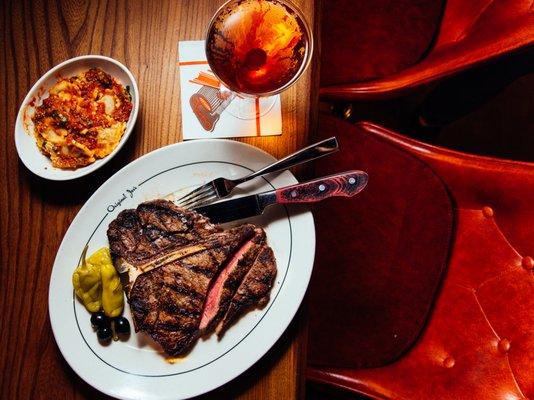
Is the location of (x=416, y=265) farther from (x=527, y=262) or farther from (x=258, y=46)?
(x=258, y=46)

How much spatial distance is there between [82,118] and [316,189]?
23.4 inches

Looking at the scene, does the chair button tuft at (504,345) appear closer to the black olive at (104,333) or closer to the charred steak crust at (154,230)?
the charred steak crust at (154,230)

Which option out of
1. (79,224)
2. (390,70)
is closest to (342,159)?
(390,70)

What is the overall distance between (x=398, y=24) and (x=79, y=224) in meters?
1.17

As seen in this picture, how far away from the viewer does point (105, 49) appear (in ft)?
4.25

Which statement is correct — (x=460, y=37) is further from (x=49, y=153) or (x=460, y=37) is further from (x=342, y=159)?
(x=49, y=153)

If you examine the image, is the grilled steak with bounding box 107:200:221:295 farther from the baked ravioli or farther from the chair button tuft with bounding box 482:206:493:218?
the chair button tuft with bounding box 482:206:493:218

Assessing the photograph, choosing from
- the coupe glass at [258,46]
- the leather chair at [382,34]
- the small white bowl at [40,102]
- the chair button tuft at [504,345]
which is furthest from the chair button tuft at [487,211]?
the small white bowl at [40,102]

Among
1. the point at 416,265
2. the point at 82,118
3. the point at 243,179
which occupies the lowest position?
the point at 416,265

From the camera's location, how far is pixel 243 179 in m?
1.23

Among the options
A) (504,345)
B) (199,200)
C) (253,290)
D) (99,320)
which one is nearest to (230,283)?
(253,290)

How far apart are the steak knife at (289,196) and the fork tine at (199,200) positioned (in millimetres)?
20

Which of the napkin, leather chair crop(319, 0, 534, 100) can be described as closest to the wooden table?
the napkin

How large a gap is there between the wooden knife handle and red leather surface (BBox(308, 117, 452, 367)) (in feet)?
0.91
